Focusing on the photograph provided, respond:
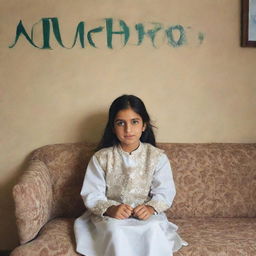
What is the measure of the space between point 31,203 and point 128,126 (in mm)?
658

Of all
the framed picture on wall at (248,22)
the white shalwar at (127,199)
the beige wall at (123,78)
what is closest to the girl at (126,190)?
the white shalwar at (127,199)

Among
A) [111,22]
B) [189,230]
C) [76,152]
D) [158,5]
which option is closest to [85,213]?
[76,152]

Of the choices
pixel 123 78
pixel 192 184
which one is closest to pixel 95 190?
pixel 192 184

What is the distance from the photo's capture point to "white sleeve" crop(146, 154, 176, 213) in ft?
5.86

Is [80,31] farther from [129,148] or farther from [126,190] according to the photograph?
[126,190]

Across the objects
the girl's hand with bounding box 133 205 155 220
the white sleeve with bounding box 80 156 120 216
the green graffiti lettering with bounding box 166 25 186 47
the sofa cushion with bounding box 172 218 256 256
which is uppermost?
the green graffiti lettering with bounding box 166 25 186 47

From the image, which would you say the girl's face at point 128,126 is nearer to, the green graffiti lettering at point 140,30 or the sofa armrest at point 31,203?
the sofa armrest at point 31,203

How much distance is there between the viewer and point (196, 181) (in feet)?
6.63

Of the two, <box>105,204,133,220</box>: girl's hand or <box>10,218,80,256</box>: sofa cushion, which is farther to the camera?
<box>105,204,133,220</box>: girl's hand

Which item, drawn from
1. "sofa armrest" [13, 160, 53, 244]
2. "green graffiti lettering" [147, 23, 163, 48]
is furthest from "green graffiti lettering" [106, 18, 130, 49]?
"sofa armrest" [13, 160, 53, 244]

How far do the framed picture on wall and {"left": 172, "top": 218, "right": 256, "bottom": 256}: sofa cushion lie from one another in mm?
1195

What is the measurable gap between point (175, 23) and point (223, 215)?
1.31m

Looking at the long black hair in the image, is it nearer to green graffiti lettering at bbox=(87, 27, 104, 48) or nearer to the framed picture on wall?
green graffiti lettering at bbox=(87, 27, 104, 48)

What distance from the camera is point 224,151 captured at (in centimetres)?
210
